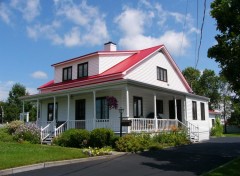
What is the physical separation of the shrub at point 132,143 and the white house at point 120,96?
1.35 m

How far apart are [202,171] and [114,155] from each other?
4.78 m

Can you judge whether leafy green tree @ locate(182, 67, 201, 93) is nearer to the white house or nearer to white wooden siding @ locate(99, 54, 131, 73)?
the white house

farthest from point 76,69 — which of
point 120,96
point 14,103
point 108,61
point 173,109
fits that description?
point 14,103

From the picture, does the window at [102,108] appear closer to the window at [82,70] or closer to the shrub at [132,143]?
the window at [82,70]

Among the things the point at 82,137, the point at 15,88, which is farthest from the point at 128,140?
the point at 15,88

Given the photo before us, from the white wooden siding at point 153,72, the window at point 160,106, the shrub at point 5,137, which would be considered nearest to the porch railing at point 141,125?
the white wooden siding at point 153,72

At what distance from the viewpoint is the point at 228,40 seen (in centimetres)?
1277

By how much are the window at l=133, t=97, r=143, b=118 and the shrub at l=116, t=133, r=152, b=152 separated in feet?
16.4

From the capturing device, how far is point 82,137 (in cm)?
1688

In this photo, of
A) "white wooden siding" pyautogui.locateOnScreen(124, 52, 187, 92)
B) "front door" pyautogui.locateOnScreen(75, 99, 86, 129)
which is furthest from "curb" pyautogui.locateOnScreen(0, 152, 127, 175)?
"front door" pyautogui.locateOnScreen(75, 99, 86, 129)

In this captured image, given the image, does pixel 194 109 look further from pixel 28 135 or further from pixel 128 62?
pixel 28 135

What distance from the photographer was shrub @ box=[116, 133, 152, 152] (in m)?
15.0

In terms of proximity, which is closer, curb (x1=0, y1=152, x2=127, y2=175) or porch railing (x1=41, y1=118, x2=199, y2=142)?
curb (x1=0, y1=152, x2=127, y2=175)

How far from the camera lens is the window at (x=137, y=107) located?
839 inches
